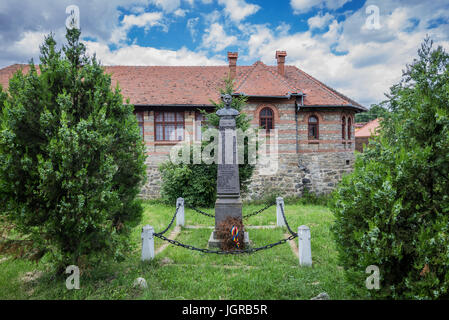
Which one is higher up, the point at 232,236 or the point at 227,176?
the point at 227,176

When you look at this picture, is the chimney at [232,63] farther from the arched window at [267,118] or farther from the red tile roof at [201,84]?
the arched window at [267,118]

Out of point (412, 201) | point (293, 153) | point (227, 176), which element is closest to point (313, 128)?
point (293, 153)

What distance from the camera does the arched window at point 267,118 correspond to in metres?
15.7

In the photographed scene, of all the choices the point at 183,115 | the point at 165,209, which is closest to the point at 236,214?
the point at 165,209

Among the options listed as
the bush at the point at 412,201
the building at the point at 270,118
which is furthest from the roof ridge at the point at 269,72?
the bush at the point at 412,201

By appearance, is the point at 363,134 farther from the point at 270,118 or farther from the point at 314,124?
the point at 270,118

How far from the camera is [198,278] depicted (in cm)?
506

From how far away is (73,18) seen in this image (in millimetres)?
4750

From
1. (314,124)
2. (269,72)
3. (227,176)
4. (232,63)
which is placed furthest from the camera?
(232,63)

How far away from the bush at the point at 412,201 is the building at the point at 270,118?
481 inches

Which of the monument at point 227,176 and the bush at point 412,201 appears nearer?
the bush at point 412,201

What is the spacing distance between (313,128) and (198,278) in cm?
1394

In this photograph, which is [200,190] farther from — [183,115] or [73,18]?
[73,18]

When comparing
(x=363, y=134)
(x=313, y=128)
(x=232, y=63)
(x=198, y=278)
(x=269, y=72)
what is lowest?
(x=198, y=278)
